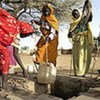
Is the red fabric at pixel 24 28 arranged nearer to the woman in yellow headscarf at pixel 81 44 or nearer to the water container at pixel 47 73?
the water container at pixel 47 73

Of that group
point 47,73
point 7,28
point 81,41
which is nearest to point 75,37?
point 81,41

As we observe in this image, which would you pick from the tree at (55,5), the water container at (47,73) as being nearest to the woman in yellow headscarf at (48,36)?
the water container at (47,73)

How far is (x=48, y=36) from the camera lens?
10.1m

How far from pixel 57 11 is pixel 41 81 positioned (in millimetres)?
10710

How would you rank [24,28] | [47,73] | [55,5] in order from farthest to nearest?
1. [55,5]
2. [47,73]
3. [24,28]

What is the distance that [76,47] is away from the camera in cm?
1022

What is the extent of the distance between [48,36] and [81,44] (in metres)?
0.91

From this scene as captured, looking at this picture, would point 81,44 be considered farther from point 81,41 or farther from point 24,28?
point 24,28

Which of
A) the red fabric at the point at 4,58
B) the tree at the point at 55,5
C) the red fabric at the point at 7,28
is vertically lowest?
the red fabric at the point at 4,58

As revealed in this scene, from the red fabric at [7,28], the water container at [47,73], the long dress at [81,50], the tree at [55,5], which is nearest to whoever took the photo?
the red fabric at [7,28]

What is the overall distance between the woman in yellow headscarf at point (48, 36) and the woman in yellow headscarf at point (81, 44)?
46 cm

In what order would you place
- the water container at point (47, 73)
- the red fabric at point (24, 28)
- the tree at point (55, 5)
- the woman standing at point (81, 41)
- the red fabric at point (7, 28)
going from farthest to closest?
the tree at point (55, 5), the woman standing at point (81, 41), the water container at point (47, 73), the red fabric at point (24, 28), the red fabric at point (7, 28)

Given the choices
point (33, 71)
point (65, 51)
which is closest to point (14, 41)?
point (33, 71)

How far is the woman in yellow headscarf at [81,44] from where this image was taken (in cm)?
987
